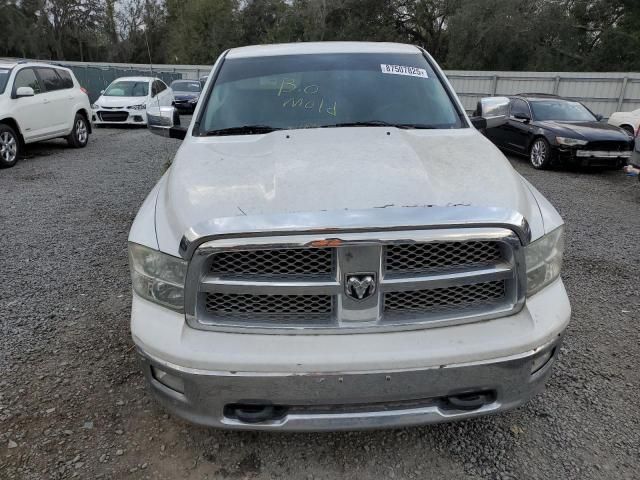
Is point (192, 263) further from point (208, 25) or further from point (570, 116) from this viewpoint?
point (208, 25)

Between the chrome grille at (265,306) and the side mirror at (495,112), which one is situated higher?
the side mirror at (495,112)

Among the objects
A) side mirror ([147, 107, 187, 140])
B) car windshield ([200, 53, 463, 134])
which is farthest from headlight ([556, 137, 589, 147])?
side mirror ([147, 107, 187, 140])

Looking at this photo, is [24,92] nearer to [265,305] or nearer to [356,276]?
[265,305]

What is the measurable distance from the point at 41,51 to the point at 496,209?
176 ft

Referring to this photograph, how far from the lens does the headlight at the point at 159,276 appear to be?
1938 millimetres

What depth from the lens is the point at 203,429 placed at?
2.44 meters

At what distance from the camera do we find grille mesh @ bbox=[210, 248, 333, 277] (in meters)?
A: 1.87

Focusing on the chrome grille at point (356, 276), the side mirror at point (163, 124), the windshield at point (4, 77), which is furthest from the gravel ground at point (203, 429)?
the windshield at point (4, 77)

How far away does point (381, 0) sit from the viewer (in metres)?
37.6

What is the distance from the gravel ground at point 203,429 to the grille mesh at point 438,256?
3.23 feet

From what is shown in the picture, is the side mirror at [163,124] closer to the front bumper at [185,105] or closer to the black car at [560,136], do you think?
the black car at [560,136]

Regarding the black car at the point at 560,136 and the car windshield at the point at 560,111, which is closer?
the black car at the point at 560,136

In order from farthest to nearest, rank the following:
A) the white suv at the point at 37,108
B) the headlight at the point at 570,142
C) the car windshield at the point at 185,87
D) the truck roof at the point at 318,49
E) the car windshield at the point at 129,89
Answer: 1. the car windshield at the point at 185,87
2. the car windshield at the point at 129,89
3. the headlight at the point at 570,142
4. the white suv at the point at 37,108
5. the truck roof at the point at 318,49

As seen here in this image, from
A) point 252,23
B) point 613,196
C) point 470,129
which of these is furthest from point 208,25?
point 470,129
